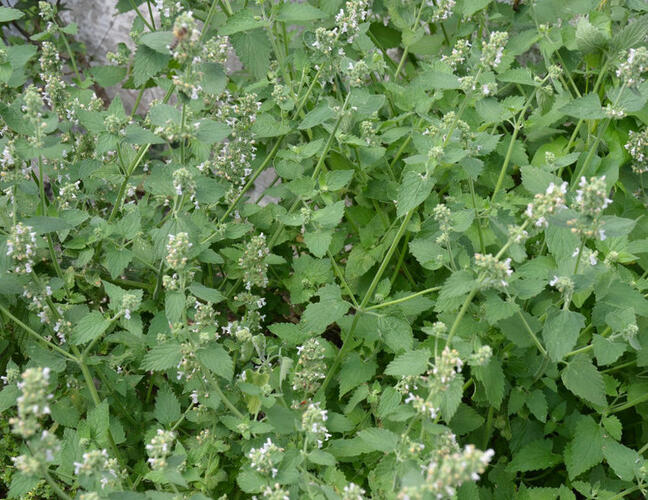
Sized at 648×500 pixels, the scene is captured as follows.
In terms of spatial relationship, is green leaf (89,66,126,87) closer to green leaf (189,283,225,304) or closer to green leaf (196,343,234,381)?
green leaf (189,283,225,304)

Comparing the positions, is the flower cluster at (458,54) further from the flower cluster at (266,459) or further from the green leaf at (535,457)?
the flower cluster at (266,459)

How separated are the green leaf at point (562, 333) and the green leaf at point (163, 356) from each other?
132 centimetres

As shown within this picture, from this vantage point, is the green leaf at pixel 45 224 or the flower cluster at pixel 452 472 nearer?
the flower cluster at pixel 452 472

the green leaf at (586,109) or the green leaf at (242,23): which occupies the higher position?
the green leaf at (242,23)

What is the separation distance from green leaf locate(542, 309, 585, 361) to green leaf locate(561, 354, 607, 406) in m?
0.28

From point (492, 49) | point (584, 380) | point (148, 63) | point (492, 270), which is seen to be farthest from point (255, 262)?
point (584, 380)

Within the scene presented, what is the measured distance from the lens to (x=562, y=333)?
2324mm

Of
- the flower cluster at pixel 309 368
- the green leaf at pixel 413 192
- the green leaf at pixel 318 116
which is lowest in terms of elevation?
the flower cluster at pixel 309 368

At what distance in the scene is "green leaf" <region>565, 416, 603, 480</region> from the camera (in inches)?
109

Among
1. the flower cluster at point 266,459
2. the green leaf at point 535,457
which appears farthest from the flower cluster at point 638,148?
the flower cluster at point 266,459

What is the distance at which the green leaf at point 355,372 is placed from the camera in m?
2.89

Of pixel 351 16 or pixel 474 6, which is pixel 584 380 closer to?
pixel 351 16

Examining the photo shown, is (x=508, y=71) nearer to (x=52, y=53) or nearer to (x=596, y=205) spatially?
(x=596, y=205)

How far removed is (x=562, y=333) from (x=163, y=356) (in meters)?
1.41
